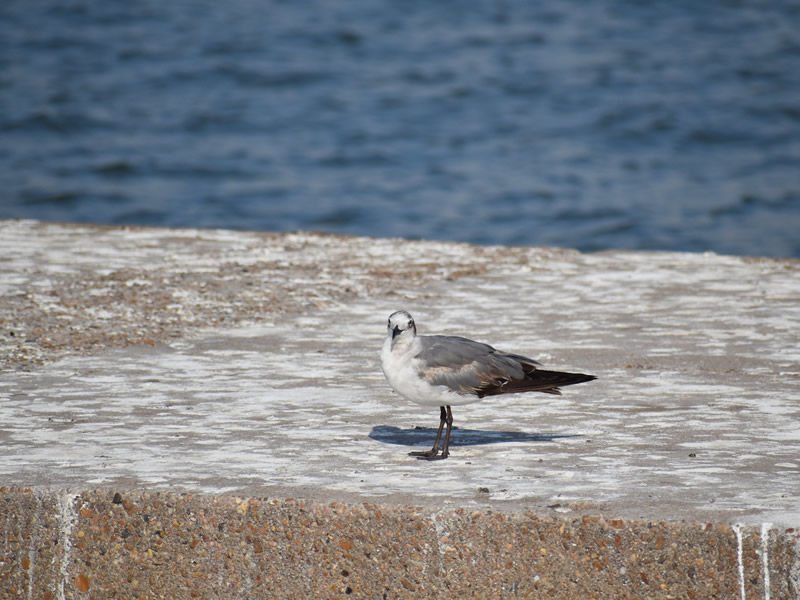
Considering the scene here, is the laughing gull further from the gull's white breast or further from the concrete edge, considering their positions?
the concrete edge

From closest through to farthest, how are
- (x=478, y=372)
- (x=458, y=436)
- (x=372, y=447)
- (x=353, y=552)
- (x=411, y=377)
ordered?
1. (x=353, y=552)
2. (x=411, y=377)
3. (x=478, y=372)
4. (x=372, y=447)
5. (x=458, y=436)

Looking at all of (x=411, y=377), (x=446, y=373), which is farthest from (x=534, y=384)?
(x=411, y=377)

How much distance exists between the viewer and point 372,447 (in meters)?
4.08

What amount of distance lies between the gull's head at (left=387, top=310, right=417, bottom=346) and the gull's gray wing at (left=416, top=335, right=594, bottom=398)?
85 millimetres

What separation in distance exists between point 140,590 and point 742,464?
2053mm

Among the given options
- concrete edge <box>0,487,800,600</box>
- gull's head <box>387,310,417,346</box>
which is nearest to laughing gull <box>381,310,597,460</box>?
gull's head <box>387,310,417,346</box>

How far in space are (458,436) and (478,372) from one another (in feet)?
1.48

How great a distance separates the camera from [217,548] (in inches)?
139

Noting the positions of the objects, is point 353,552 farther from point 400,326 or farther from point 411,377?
point 400,326

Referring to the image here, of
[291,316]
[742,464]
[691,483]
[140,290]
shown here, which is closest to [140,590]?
[691,483]

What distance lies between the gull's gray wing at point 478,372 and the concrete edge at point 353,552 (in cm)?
61

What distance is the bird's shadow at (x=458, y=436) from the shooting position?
419cm

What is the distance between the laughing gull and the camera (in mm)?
3846

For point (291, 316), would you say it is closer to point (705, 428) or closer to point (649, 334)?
point (649, 334)
